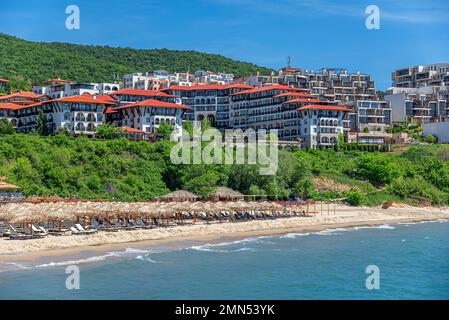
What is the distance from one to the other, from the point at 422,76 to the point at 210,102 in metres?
57.4

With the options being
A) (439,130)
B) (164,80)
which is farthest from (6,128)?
(439,130)

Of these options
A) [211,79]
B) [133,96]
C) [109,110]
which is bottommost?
[109,110]

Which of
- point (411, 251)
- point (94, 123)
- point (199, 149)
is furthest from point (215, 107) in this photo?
point (411, 251)

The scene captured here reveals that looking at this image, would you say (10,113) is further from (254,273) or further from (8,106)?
(254,273)

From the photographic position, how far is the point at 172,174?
76938 mm

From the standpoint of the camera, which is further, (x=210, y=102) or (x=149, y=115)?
(x=210, y=102)

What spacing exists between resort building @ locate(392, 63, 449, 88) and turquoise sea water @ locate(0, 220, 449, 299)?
101001mm

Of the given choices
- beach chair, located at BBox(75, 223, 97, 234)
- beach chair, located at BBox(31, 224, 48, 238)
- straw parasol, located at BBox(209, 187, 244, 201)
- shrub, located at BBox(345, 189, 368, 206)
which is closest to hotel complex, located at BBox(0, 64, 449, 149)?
shrub, located at BBox(345, 189, 368, 206)

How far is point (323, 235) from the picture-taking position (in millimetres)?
57406

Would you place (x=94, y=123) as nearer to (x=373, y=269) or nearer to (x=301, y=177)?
(x=301, y=177)

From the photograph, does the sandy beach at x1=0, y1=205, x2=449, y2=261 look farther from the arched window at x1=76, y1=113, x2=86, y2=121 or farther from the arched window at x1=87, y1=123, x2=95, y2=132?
the arched window at x1=76, y1=113, x2=86, y2=121

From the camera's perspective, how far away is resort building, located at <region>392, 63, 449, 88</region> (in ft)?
484

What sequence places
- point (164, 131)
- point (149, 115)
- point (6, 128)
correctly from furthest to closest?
1. point (149, 115)
2. point (164, 131)
3. point (6, 128)
